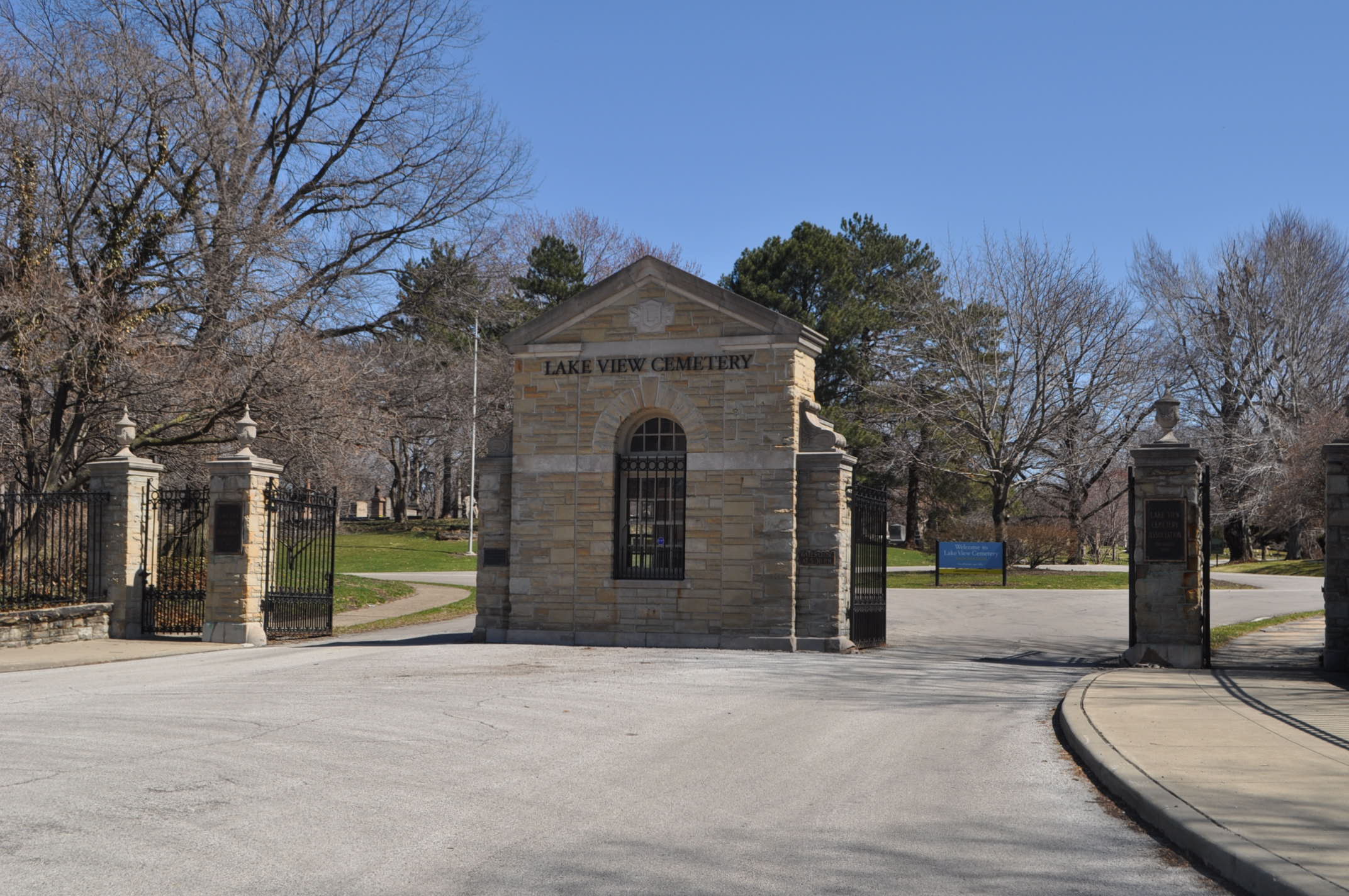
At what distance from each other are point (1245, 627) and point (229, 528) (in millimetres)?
16509

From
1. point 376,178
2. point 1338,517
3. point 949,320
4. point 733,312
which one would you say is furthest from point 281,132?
point 1338,517

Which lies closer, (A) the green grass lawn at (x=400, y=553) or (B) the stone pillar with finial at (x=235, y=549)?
(B) the stone pillar with finial at (x=235, y=549)

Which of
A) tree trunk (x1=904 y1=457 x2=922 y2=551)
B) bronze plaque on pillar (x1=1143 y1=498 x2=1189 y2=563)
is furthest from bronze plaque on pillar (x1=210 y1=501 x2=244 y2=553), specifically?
tree trunk (x1=904 y1=457 x2=922 y2=551)

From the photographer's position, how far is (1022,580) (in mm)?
32719

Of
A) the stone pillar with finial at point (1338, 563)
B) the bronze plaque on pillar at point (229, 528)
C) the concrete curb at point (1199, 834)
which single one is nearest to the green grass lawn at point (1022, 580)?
the stone pillar with finial at point (1338, 563)

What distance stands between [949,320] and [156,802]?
34651 millimetres

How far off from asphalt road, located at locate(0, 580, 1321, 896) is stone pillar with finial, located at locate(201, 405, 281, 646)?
3.78m

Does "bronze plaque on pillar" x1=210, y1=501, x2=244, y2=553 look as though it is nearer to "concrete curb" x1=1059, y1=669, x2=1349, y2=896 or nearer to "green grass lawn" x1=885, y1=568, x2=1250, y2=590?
"concrete curb" x1=1059, y1=669, x2=1349, y2=896

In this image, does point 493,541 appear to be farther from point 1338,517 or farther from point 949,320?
point 949,320

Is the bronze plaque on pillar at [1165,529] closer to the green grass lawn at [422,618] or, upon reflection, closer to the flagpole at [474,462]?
the green grass lawn at [422,618]

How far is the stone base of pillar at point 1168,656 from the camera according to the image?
13.9 meters

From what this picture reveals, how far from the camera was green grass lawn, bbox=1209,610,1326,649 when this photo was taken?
1778 cm

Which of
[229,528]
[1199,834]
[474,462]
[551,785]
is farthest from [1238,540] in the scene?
[551,785]

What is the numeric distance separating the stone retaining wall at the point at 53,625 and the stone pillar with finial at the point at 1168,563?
568 inches
